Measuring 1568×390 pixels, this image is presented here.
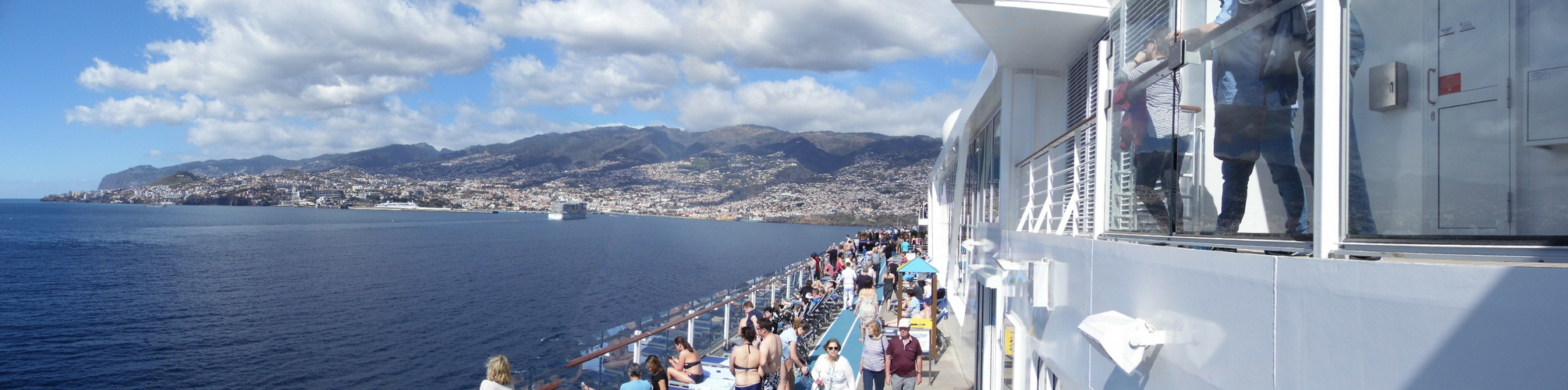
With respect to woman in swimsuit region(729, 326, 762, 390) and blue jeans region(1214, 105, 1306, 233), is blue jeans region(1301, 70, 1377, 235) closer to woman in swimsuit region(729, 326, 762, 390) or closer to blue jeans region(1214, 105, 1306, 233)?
blue jeans region(1214, 105, 1306, 233)

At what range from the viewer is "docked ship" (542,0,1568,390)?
1602 mm

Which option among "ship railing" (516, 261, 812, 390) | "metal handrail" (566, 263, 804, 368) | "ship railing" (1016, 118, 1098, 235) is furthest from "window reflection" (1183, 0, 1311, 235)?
"metal handrail" (566, 263, 804, 368)

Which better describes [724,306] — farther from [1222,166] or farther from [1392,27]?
[1392,27]

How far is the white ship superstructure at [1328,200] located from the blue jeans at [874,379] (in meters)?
3.68

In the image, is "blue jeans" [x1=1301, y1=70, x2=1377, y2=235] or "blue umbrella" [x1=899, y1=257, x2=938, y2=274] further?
"blue umbrella" [x1=899, y1=257, x2=938, y2=274]

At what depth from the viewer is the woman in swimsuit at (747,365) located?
754 cm

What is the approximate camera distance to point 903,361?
7.93m

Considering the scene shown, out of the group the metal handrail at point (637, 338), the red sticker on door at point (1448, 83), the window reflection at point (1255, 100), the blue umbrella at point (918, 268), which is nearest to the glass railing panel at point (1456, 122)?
the red sticker on door at point (1448, 83)

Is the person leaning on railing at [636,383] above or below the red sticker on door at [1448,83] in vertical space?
below

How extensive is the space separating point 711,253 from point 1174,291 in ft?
234

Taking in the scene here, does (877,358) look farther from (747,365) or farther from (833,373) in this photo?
(747,365)

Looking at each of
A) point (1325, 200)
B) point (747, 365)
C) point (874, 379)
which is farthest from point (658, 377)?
point (1325, 200)

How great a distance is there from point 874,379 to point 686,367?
1.81m

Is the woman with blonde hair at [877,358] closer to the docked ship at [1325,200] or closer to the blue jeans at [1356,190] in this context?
the docked ship at [1325,200]
